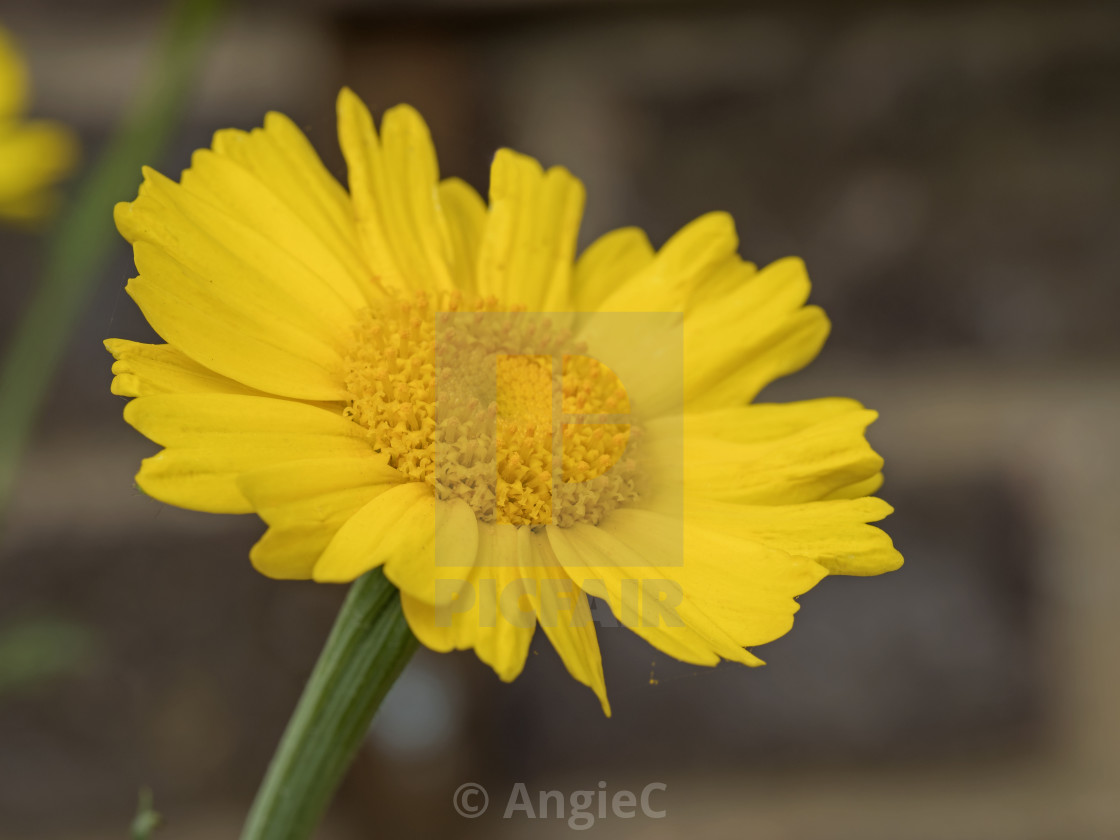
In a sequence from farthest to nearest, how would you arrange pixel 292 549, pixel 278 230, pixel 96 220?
pixel 96 220 → pixel 278 230 → pixel 292 549

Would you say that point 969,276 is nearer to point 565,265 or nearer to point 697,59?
point 697,59

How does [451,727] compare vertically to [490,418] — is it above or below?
below

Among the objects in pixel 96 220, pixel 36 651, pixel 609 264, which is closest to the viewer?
pixel 609 264

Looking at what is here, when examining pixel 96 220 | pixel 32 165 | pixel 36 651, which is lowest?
pixel 36 651

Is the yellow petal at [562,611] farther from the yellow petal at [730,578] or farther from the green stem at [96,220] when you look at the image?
the green stem at [96,220]

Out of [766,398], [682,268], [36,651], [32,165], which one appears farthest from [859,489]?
[32,165]

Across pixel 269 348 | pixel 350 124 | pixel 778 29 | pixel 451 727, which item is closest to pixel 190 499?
pixel 269 348

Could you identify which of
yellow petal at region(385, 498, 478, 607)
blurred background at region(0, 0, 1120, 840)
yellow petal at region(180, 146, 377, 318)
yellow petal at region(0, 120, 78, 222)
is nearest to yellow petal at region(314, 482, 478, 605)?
yellow petal at region(385, 498, 478, 607)

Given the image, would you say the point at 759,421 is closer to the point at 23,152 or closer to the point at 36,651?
the point at 36,651
